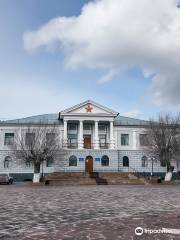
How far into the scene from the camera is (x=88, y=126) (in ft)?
171

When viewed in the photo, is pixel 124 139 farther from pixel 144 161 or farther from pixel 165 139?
pixel 165 139

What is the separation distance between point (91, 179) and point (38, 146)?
7120mm

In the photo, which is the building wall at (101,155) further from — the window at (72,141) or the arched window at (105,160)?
the window at (72,141)

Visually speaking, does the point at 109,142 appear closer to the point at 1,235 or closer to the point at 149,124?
the point at 149,124

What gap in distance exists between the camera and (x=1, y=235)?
8.62 meters

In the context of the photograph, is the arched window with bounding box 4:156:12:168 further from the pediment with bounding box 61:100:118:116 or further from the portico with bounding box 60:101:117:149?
the pediment with bounding box 61:100:118:116

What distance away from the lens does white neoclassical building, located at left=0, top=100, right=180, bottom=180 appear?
49.1 m

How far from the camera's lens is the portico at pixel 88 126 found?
164 ft

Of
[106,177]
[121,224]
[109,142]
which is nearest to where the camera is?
[121,224]

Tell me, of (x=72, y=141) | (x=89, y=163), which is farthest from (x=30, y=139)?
(x=89, y=163)

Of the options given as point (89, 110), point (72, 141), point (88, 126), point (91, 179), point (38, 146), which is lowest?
point (91, 179)

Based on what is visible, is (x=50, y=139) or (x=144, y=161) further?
(x=144, y=161)

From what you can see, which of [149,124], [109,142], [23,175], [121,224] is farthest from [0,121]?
[121,224]

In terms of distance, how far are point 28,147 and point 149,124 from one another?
16.3 m
